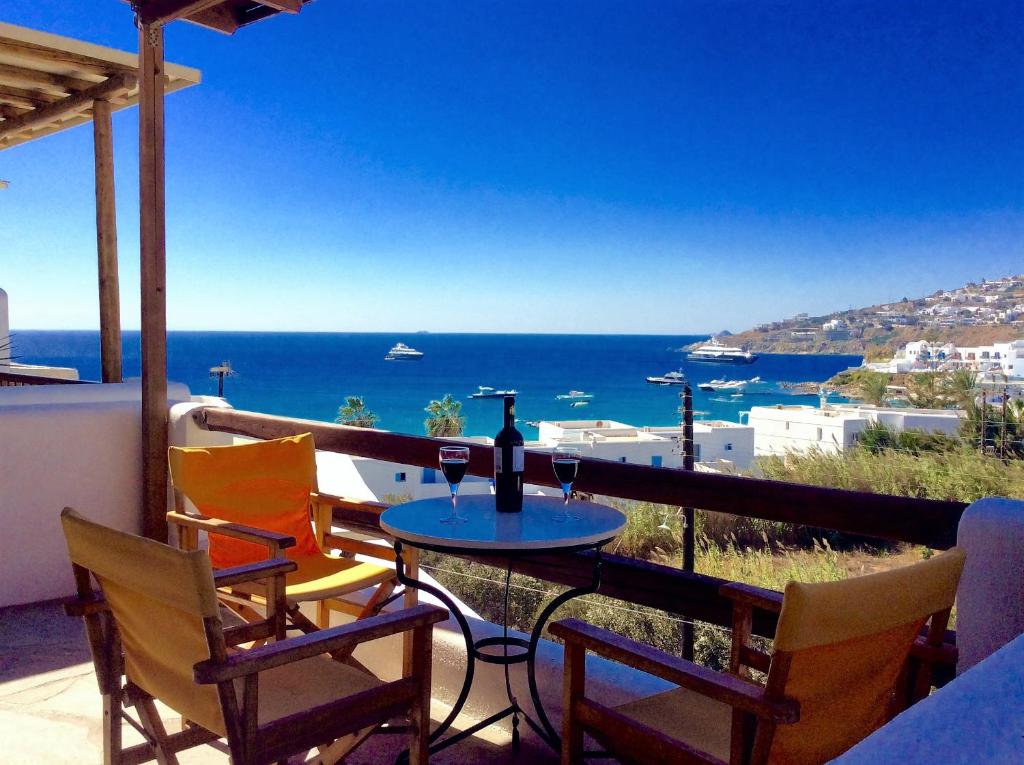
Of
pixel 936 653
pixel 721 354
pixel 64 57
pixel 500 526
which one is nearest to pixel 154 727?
pixel 500 526

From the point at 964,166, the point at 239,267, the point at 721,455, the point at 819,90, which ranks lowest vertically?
the point at 721,455

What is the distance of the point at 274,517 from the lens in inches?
118

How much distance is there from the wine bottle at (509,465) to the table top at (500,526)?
0.03 m

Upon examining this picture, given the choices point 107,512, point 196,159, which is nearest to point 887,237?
point 196,159

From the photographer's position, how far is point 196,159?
131ft

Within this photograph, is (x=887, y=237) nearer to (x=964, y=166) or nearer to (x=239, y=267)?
(x=964, y=166)

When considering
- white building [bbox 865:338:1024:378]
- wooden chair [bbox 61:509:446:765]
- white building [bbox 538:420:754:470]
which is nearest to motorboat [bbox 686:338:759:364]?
white building [bbox 865:338:1024:378]

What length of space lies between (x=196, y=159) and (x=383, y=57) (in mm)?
10239

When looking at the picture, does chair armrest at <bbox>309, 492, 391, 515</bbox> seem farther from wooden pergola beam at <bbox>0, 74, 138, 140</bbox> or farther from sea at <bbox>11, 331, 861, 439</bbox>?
→ sea at <bbox>11, 331, 861, 439</bbox>

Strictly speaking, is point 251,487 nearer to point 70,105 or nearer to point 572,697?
point 572,697

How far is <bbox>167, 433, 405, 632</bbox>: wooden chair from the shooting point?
2691 mm

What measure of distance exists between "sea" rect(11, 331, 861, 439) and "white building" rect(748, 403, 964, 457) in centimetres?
1796

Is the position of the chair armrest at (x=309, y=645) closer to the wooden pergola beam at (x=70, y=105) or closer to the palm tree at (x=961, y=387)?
the wooden pergola beam at (x=70, y=105)

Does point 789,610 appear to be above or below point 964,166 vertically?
below
